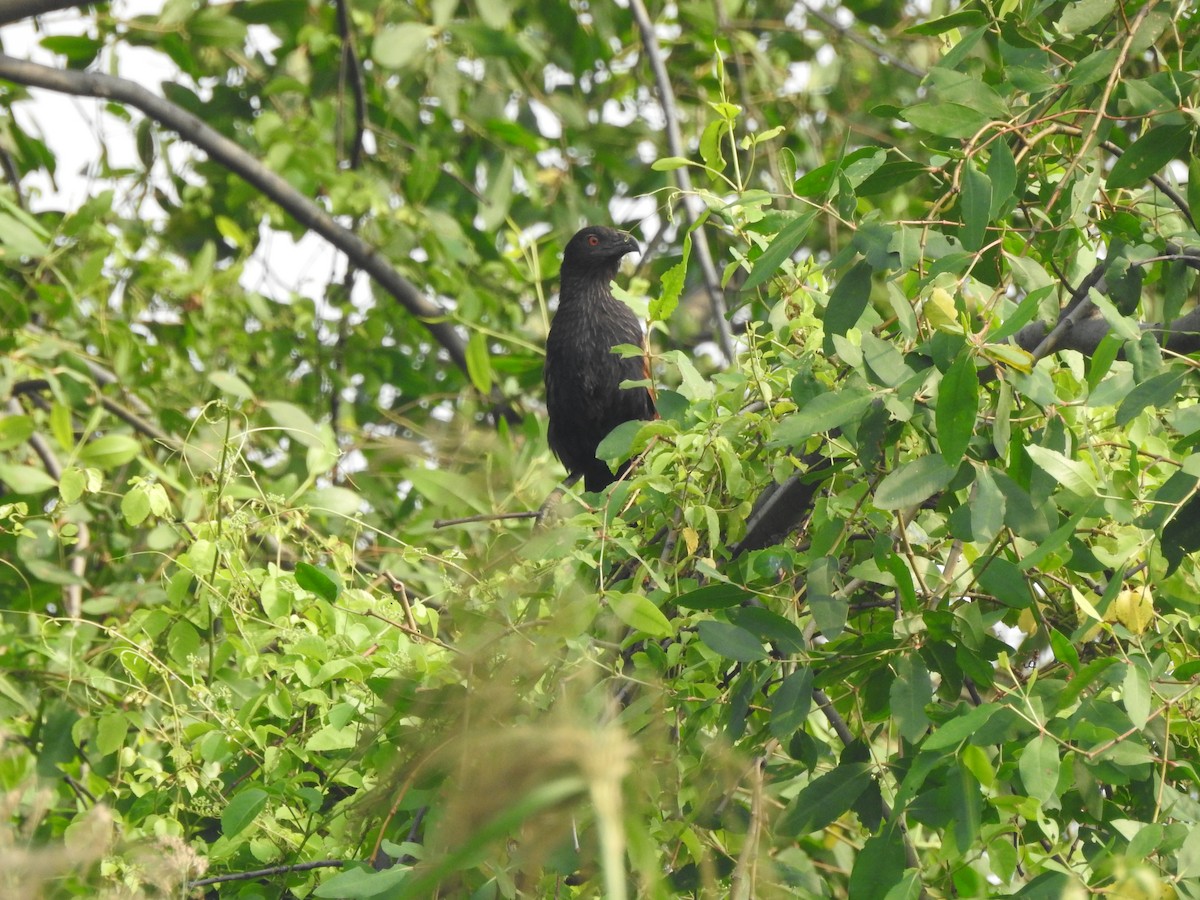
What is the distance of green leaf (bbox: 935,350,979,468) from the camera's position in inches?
67.2

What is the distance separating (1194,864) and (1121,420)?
1.89ft

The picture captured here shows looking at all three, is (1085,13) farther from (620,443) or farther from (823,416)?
(620,443)

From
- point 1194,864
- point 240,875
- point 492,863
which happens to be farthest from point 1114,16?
point 240,875

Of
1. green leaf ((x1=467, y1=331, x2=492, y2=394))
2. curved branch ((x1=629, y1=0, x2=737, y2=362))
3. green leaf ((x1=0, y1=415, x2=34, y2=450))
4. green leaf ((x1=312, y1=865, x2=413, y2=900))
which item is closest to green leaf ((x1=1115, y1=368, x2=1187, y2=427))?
green leaf ((x1=312, y1=865, x2=413, y2=900))

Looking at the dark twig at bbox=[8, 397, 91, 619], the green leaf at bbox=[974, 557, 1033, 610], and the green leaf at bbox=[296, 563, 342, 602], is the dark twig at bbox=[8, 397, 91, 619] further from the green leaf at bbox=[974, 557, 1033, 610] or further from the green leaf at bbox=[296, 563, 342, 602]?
the green leaf at bbox=[974, 557, 1033, 610]

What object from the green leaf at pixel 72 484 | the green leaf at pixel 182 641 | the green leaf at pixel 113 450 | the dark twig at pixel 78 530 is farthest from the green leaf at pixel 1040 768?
the dark twig at pixel 78 530

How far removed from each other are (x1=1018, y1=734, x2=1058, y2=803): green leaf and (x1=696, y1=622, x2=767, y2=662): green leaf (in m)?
0.38

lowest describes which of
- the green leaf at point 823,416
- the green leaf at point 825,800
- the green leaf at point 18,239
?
the green leaf at point 825,800

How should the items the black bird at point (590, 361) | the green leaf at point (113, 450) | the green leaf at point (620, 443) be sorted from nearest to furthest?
1. the green leaf at point (620, 443)
2. the green leaf at point (113, 450)
3. the black bird at point (590, 361)

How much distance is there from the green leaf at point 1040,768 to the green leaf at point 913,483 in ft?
1.15

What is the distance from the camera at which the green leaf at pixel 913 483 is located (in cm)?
176

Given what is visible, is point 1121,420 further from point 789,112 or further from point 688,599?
point 789,112

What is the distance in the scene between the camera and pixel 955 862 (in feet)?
6.80

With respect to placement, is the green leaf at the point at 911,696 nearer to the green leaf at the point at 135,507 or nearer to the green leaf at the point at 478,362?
the green leaf at the point at 135,507
